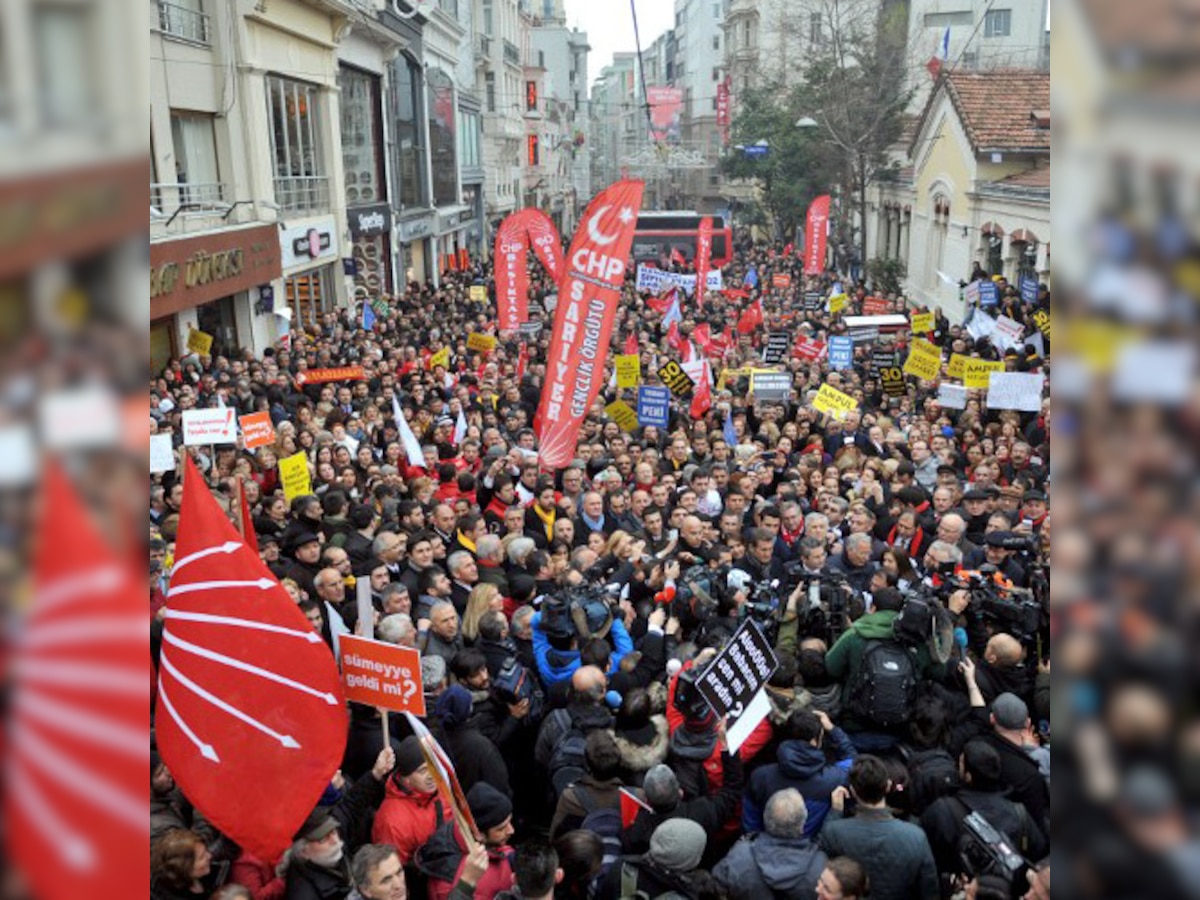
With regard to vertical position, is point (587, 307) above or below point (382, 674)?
above

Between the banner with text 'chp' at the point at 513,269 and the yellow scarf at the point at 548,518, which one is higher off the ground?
the banner with text 'chp' at the point at 513,269

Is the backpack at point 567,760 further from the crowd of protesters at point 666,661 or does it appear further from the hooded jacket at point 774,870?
the hooded jacket at point 774,870

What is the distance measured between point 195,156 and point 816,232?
16.3 metres

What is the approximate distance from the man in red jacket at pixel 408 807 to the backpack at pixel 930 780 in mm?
2062

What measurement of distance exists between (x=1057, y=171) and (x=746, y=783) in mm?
4632

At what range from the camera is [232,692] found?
3686mm

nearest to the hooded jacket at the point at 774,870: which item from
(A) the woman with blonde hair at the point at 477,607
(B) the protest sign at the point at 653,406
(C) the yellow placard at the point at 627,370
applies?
(A) the woman with blonde hair at the point at 477,607

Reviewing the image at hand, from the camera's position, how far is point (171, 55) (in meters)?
18.6

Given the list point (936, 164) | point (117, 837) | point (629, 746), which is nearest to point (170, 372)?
point (629, 746)

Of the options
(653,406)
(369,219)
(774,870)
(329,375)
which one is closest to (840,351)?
(653,406)

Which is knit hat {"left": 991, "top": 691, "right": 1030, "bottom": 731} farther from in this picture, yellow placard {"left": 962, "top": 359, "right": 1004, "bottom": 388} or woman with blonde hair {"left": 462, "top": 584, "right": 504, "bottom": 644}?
yellow placard {"left": 962, "top": 359, "right": 1004, "bottom": 388}

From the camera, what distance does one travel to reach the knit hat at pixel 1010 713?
4.56 metres

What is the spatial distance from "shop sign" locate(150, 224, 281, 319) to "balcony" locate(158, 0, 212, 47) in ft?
11.6

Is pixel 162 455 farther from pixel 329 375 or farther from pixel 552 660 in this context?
pixel 329 375
